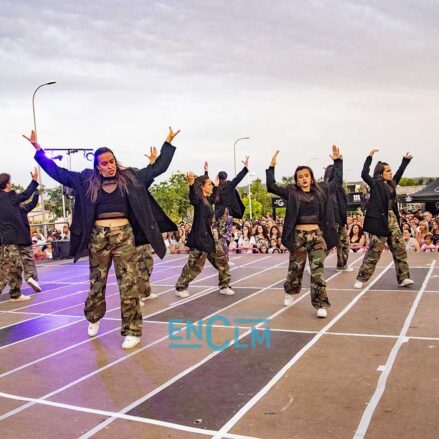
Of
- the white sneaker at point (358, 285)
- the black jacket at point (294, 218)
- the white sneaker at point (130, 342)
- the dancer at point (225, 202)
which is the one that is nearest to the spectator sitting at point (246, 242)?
the dancer at point (225, 202)

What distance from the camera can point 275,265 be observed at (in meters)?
10.9

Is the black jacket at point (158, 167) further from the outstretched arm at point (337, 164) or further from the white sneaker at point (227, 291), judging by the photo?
the outstretched arm at point (337, 164)

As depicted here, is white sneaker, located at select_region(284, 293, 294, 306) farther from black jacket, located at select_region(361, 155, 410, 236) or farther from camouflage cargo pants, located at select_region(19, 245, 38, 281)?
camouflage cargo pants, located at select_region(19, 245, 38, 281)

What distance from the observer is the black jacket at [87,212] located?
5227mm

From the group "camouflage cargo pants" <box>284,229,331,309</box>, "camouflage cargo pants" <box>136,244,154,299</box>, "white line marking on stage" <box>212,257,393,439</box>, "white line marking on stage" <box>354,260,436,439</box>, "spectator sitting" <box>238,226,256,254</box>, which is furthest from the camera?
"spectator sitting" <box>238,226,256,254</box>

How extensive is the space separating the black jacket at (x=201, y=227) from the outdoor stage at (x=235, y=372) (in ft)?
2.60

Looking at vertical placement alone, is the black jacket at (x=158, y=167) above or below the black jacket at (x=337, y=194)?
above

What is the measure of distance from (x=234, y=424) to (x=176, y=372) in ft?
3.75

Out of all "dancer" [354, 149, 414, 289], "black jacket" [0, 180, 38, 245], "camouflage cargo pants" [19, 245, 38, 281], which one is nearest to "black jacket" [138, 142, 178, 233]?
"black jacket" [0, 180, 38, 245]

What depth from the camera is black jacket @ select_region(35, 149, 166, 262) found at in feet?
17.1

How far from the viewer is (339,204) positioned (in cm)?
906

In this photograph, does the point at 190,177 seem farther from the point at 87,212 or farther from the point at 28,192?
the point at 28,192

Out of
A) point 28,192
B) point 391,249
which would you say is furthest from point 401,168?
point 28,192

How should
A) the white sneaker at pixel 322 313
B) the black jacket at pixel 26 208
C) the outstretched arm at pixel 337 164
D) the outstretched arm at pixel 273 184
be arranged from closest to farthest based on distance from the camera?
the white sneaker at pixel 322 313
the outstretched arm at pixel 273 184
the outstretched arm at pixel 337 164
the black jacket at pixel 26 208
